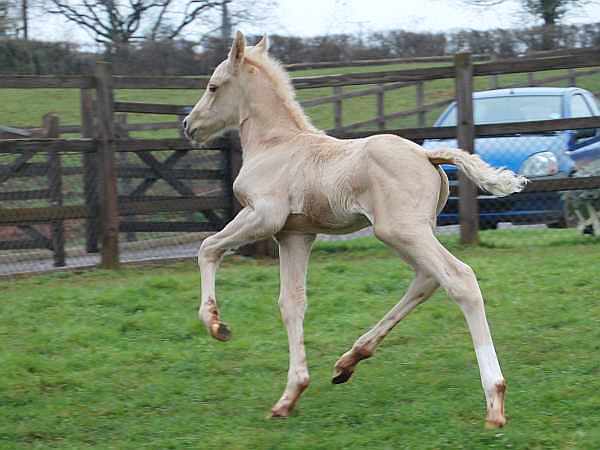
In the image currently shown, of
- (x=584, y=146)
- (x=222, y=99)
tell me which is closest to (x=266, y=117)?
(x=222, y=99)

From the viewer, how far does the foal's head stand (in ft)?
19.5

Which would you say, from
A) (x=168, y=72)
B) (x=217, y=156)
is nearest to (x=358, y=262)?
(x=217, y=156)

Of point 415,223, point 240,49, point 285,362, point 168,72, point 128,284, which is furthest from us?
point 168,72

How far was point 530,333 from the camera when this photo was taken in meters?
6.64

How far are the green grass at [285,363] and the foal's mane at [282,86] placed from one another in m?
1.54

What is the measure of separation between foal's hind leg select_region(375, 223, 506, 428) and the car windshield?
729 centimetres

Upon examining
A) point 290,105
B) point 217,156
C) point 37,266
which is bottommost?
point 37,266

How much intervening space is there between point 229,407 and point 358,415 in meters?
0.75

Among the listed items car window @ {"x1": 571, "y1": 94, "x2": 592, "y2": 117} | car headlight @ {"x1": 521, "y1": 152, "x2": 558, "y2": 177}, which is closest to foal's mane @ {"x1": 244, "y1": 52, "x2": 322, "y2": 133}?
car headlight @ {"x1": 521, "y1": 152, "x2": 558, "y2": 177}

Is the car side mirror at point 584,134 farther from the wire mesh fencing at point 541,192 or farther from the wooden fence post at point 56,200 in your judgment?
the wooden fence post at point 56,200

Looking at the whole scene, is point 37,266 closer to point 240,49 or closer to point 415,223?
point 240,49

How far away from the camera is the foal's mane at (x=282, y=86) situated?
5844 millimetres

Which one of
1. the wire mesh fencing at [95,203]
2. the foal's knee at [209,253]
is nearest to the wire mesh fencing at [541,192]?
the wire mesh fencing at [95,203]

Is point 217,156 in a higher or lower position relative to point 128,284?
higher
